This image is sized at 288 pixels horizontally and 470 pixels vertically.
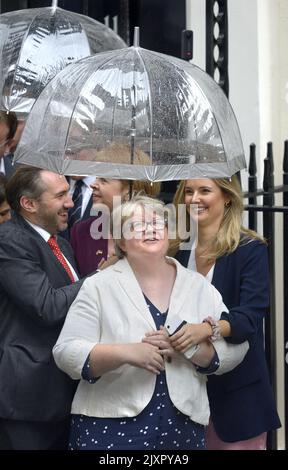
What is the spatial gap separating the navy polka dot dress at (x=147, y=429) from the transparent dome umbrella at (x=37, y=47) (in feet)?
4.90

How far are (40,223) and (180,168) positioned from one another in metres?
0.64

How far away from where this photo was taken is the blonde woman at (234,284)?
501 centimetres

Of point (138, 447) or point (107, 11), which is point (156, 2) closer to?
point (107, 11)

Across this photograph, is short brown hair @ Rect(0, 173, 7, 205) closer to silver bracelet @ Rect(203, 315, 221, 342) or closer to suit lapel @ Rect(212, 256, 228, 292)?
suit lapel @ Rect(212, 256, 228, 292)

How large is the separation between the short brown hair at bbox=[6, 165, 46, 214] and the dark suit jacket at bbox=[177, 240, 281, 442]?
0.81 meters

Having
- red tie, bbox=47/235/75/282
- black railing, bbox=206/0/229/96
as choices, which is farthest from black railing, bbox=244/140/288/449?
red tie, bbox=47/235/75/282

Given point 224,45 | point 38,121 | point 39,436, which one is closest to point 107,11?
point 224,45

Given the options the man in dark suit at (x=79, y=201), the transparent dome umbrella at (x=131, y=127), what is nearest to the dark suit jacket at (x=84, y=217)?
the man in dark suit at (x=79, y=201)

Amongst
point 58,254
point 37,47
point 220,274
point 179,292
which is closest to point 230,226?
point 220,274

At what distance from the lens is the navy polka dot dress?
15.0 ft

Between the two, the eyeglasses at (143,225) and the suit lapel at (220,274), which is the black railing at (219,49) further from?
the eyeglasses at (143,225)

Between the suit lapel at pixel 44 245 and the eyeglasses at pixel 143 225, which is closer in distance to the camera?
the eyeglasses at pixel 143 225

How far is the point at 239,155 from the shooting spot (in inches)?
199

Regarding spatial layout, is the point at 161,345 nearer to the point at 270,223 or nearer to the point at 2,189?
the point at 2,189
